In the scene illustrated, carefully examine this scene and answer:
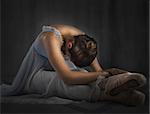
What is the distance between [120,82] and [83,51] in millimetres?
252

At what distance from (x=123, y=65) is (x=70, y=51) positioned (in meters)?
0.35

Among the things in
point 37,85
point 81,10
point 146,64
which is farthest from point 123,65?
point 37,85

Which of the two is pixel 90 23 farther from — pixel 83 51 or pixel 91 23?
pixel 83 51

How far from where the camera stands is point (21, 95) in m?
1.34

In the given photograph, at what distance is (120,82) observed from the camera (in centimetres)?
112

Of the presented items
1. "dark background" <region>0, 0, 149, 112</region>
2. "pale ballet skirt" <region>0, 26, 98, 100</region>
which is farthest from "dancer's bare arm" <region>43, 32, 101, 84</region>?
"dark background" <region>0, 0, 149, 112</region>

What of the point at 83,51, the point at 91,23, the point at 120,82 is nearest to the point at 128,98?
the point at 120,82

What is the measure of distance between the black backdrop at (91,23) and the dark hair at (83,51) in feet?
0.80

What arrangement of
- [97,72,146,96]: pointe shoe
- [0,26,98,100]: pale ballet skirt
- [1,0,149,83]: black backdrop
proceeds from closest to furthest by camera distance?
1. [97,72,146,96]: pointe shoe
2. [0,26,98,100]: pale ballet skirt
3. [1,0,149,83]: black backdrop

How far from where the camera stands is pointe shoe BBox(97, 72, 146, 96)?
3.65 feet

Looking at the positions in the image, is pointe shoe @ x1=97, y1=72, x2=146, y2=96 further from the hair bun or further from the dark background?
the dark background

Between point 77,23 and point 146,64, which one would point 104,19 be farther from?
point 146,64

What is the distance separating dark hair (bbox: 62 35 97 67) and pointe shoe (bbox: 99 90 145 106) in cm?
20

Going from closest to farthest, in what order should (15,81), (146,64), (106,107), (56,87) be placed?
(106,107) < (56,87) < (15,81) < (146,64)
